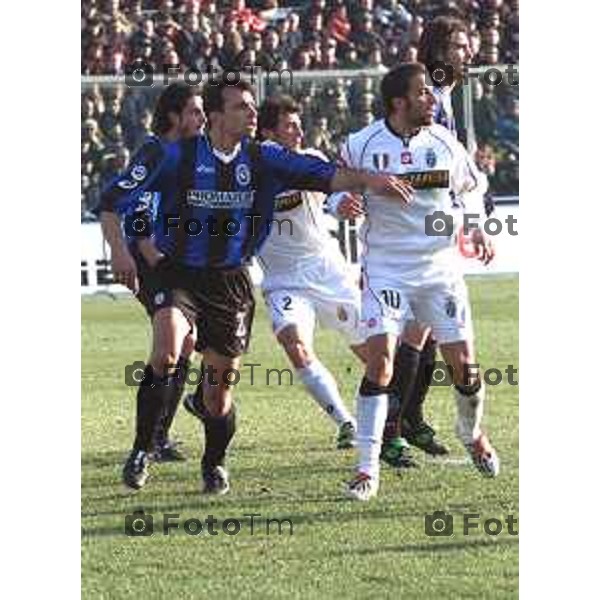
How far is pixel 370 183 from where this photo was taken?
8945 millimetres

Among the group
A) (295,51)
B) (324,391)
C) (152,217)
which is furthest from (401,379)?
(295,51)

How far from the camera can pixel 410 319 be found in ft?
32.5

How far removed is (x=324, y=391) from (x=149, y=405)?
1.64 meters

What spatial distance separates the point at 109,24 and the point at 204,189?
40.7 feet

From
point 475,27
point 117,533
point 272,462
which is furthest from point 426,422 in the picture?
point 475,27

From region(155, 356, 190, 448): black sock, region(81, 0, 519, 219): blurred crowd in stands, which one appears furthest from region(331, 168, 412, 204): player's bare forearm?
region(81, 0, 519, 219): blurred crowd in stands

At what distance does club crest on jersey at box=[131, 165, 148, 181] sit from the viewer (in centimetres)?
923

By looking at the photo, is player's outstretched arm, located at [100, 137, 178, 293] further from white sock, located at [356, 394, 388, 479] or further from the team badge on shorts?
the team badge on shorts

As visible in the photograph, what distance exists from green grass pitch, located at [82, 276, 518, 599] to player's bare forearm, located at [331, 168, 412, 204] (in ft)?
4.92

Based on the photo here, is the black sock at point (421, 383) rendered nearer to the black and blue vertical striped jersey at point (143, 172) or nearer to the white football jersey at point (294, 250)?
the white football jersey at point (294, 250)

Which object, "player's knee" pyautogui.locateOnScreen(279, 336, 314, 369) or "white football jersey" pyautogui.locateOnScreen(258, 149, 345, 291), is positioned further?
"white football jersey" pyautogui.locateOnScreen(258, 149, 345, 291)

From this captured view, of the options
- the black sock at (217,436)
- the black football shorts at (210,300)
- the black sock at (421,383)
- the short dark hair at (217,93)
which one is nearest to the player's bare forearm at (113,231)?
the black football shorts at (210,300)

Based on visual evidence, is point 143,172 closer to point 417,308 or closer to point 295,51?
point 417,308
